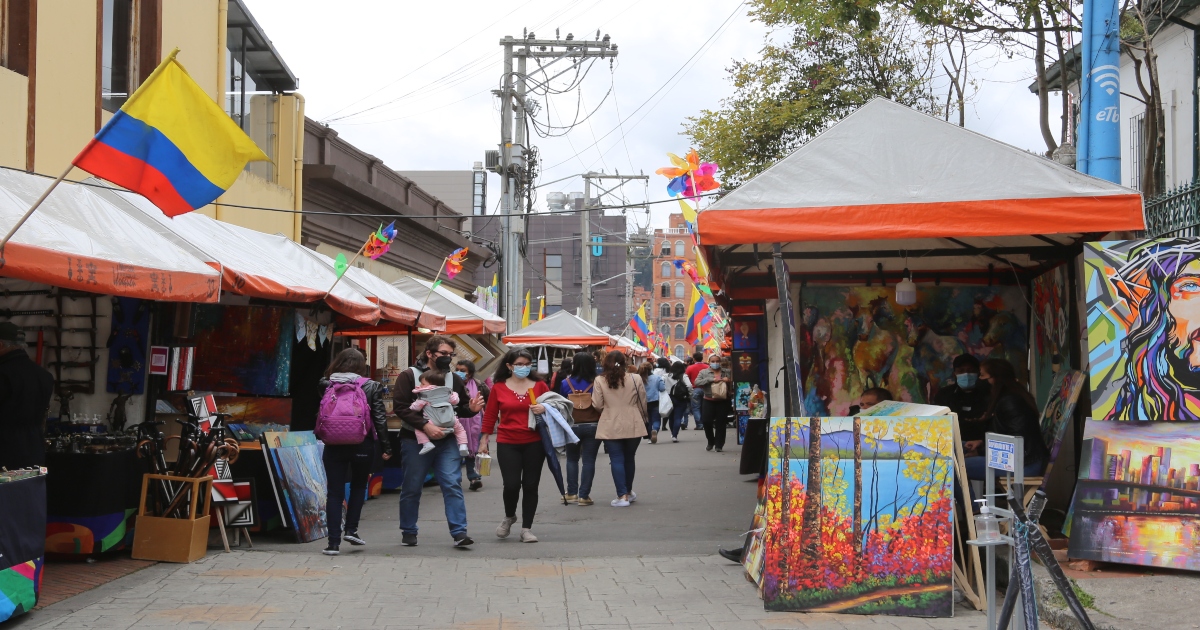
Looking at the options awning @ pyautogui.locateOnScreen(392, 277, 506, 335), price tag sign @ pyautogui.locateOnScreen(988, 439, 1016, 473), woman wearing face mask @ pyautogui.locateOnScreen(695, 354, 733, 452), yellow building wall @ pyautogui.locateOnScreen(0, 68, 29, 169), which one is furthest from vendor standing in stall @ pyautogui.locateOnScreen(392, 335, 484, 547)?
woman wearing face mask @ pyautogui.locateOnScreen(695, 354, 733, 452)

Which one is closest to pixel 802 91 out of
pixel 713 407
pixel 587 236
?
pixel 713 407

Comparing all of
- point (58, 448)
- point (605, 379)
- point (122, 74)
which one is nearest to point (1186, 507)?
point (605, 379)

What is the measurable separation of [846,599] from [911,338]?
15.0 feet

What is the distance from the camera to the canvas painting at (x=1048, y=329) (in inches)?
358

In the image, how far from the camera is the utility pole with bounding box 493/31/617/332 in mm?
26188

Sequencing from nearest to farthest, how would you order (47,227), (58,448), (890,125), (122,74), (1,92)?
1. (47,227)
2. (890,125)
3. (58,448)
4. (1,92)
5. (122,74)

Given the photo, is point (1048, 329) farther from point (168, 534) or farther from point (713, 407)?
point (713, 407)

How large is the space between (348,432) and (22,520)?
2894mm

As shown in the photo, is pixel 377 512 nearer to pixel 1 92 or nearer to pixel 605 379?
pixel 605 379

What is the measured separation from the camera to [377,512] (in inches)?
468

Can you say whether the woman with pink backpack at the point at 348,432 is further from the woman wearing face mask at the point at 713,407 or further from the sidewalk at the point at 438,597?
the woman wearing face mask at the point at 713,407

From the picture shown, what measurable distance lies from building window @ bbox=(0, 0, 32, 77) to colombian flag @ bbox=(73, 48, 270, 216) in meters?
4.77

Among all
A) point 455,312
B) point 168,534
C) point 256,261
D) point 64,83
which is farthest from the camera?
point 455,312

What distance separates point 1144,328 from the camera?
7211mm
